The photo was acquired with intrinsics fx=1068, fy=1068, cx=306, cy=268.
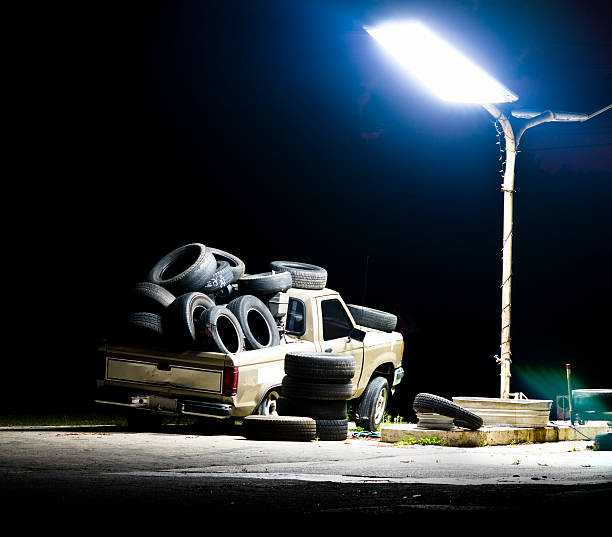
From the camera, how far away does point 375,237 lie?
2553cm

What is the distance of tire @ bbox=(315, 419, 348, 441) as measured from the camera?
13641 millimetres

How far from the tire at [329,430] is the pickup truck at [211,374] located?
897 millimetres

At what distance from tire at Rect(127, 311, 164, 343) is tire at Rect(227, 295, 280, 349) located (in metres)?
1.08

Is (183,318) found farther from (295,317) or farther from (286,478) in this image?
(286,478)

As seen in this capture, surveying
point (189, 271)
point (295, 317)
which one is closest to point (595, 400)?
point (295, 317)

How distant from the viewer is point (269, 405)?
14.3m

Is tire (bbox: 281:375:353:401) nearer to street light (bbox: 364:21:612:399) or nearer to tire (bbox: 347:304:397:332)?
street light (bbox: 364:21:612:399)

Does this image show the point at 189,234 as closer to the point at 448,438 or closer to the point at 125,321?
the point at 125,321

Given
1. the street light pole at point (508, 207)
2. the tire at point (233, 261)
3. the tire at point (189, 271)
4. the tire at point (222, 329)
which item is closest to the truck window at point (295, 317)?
the tire at point (233, 261)

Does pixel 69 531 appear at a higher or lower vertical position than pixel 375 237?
lower

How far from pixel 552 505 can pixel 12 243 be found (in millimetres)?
21070

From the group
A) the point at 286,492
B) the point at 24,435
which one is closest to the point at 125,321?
the point at 24,435

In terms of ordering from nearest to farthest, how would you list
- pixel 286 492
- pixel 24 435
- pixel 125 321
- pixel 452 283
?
1. pixel 286 492
2. pixel 24 435
3. pixel 125 321
4. pixel 452 283

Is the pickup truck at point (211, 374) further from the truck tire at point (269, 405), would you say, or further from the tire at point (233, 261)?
the tire at point (233, 261)
